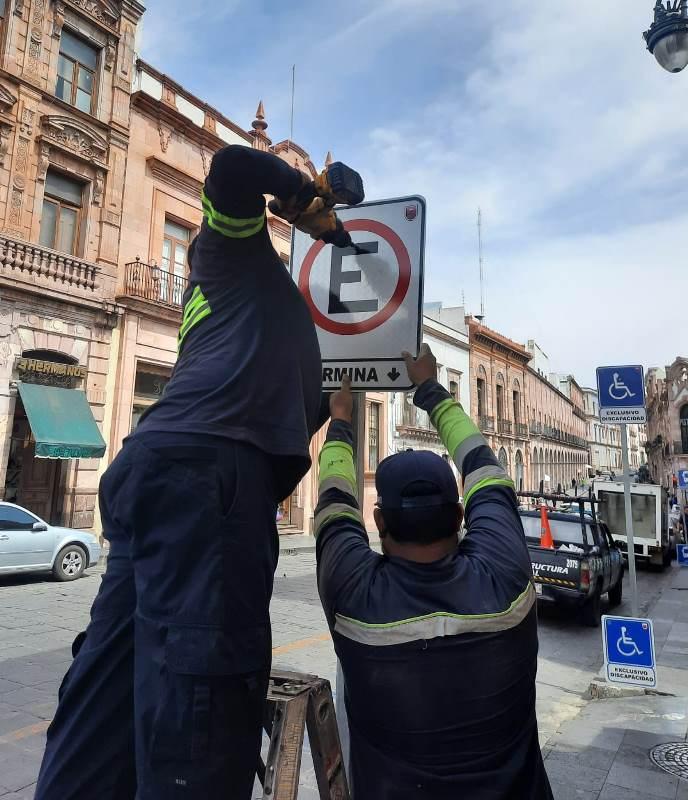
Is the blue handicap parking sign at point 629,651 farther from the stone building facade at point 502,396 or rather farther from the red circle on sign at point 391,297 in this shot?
the stone building facade at point 502,396

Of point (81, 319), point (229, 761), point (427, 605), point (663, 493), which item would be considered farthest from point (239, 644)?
point (663, 493)

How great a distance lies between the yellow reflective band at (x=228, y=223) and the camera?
1659 millimetres

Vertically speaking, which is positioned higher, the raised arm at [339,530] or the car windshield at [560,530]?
the raised arm at [339,530]

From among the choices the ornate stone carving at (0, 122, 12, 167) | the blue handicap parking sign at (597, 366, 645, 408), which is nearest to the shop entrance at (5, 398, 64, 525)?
the ornate stone carving at (0, 122, 12, 167)

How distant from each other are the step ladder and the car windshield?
9179 millimetres

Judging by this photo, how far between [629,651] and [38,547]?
358 inches

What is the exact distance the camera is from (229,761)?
1.37 m

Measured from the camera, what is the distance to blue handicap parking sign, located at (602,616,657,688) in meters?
5.40

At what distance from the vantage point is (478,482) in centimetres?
178

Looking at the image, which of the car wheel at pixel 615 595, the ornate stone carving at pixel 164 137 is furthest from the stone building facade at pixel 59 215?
the car wheel at pixel 615 595

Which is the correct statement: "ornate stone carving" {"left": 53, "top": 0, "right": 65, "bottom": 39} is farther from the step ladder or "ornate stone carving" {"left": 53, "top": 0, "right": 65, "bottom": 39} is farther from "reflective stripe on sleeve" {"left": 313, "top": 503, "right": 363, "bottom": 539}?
the step ladder

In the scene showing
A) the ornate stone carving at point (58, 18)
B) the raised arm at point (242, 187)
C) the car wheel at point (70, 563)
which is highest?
the ornate stone carving at point (58, 18)

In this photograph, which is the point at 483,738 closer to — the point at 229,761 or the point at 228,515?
the point at 229,761

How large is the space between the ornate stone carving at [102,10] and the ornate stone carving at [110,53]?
30 cm
